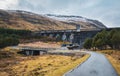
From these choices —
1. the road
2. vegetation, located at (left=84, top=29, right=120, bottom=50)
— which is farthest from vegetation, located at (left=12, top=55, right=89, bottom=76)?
vegetation, located at (left=84, top=29, right=120, bottom=50)

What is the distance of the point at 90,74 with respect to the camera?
50.6m

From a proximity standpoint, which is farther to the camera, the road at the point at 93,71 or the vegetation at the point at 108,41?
the vegetation at the point at 108,41

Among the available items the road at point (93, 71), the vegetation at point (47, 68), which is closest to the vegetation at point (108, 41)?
the vegetation at point (47, 68)

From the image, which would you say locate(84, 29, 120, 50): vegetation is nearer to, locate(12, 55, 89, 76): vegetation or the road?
locate(12, 55, 89, 76): vegetation

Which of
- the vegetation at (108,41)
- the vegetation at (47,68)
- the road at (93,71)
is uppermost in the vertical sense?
the vegetation at (108,41)

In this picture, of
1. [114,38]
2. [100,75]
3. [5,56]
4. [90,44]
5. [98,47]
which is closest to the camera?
[100,75]

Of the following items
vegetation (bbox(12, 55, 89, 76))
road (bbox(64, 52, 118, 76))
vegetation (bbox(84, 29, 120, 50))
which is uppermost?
vegetation (bbox(84, 29, 120, 50))

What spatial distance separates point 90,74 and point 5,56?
88263 mm

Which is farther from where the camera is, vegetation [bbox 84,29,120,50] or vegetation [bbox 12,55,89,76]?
vegetation [bbox 84,29,120,50]

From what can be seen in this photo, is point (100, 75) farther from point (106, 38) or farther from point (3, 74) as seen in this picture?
point (106, 38)

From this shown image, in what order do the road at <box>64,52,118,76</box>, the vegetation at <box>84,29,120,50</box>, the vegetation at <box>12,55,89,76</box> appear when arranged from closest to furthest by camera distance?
the road at <box>64,52,118,76</box>, the vegetation at <box>12,55,89,76</box>, the vegetation at <box>84,29,120,50</box>

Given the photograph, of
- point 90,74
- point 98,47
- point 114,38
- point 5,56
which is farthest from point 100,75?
point 98,47

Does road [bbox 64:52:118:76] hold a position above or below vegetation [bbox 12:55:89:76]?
above

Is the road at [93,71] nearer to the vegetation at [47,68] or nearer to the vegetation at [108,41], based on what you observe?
the vegetation at [47,68]
